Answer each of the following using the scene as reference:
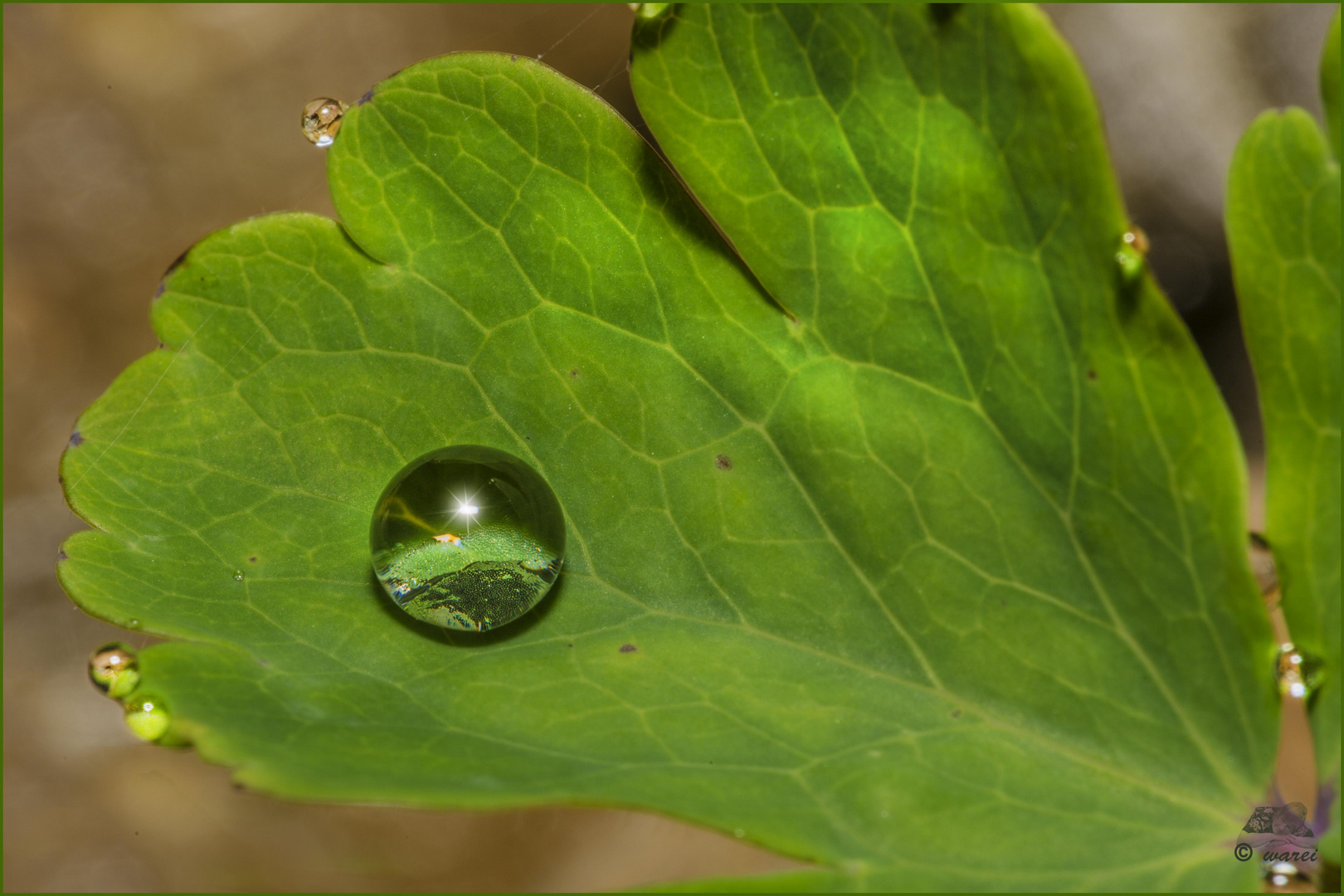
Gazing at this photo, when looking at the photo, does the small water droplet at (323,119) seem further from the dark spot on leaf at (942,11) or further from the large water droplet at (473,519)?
the dark spot on leaf at (942,11)

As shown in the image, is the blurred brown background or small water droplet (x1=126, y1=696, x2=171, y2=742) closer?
small water droplet (x1=126, y1=696, x2=171, y2=742)

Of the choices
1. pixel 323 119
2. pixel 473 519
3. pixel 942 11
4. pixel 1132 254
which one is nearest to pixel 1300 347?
pixel 1132 254

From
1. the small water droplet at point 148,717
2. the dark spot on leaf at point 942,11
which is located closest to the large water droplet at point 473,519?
the small water droplet at point 148,717

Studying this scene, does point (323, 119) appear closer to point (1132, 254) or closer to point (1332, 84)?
point (1132, 254)

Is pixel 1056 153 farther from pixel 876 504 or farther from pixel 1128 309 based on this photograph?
pixel 876 504

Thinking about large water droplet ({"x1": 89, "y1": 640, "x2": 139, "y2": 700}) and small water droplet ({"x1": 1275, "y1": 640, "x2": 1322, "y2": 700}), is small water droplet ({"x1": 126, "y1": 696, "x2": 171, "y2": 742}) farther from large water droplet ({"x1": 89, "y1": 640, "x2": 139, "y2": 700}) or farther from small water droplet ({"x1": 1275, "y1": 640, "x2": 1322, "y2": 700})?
small water droplet ({"x1": 1275, "y1": 640, "x2": 1322, "y2": 700})

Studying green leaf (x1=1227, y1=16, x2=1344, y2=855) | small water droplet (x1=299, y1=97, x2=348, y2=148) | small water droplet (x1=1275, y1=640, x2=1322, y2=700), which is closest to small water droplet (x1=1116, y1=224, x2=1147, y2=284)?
green leaf (x1=1227, y1=16, x2=1344, y2=855)
